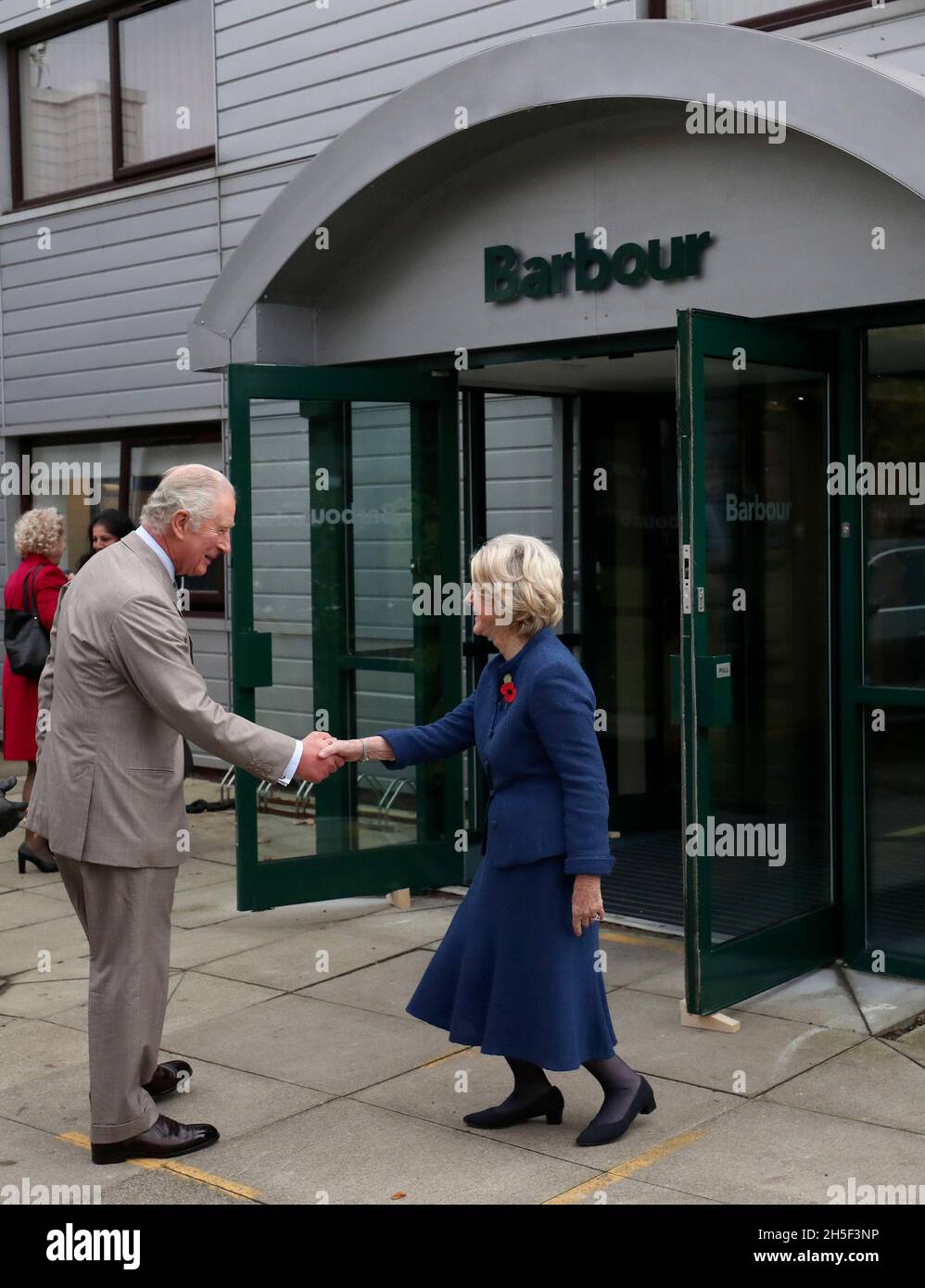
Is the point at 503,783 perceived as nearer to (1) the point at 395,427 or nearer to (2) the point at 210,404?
(1) the point at 395,427

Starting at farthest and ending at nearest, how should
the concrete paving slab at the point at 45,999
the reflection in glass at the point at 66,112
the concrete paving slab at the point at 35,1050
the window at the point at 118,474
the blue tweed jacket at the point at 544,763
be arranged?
1. the reflection in glass at the point at 66,112
2. the window at the point at 118,474
3. the concrete paving slab at the point at 45,999
4. the concrete paving slab at the point at 35,1050
5. the blue tweed jacket at the point at 544,763

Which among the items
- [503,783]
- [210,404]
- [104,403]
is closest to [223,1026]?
[503,783]

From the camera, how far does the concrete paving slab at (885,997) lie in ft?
18.4

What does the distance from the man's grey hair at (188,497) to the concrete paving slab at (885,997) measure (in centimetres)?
301

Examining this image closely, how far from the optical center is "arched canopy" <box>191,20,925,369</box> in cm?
529

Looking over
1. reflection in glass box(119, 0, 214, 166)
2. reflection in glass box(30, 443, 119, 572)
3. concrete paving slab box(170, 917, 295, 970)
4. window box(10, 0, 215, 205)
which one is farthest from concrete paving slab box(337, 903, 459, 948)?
reflection in glass box(119, 0, 214, 166)

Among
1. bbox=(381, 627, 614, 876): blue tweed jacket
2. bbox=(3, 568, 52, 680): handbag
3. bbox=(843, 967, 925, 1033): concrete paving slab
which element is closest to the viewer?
bbox=(381, 627, 614, 876): blue tweed jacket

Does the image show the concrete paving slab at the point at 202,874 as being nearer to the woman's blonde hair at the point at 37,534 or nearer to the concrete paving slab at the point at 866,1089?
the woman's blonde hair at the point at 37,534

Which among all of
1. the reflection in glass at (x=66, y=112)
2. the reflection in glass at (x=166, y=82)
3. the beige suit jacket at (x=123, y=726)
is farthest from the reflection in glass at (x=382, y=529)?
the reflection in glass at (x=66, y=112)

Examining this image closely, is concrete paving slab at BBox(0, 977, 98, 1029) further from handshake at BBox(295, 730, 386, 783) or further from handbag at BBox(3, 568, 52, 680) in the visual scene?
handbag at BBox(3, 568, 52, 680)

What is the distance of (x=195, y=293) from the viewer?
10.6 m

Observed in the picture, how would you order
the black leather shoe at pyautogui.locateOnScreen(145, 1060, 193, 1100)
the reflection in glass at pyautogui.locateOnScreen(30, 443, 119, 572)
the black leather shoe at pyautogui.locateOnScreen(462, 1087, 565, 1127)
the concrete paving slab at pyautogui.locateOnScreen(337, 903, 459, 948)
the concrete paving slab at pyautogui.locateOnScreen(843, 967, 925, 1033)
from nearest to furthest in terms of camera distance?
the black leather shoe at pyautogui.locateOnScreen(462, 1087, 565, 1127) → the black leather shoe at pyautogui.locateOnScreen(145, 1060, 193, 1100) → the concrete paving slab at pyautogui.locateOnScreen(843, 967, 925, 1033) → the concrete paving slab at pyautogui.locateOnScreen(337, 903, 459, 948) → the reflection in glass at pyautogui.locateOnScreen(30, 443, 119, 572)

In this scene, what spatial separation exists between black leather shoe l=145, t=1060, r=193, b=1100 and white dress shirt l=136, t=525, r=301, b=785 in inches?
45.4

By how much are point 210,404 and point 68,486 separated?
233 cm
